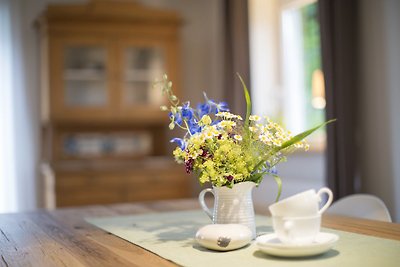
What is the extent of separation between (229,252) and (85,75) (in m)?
3.01

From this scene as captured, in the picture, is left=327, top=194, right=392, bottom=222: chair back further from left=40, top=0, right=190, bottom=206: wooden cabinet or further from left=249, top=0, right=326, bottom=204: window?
left=40, top=0, right=190, bottom=206: wooden cabinet

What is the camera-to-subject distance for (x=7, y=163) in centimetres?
396

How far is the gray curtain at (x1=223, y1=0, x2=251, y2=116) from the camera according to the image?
147 inches

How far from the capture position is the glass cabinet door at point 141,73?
4027mm

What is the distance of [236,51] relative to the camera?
3.79m

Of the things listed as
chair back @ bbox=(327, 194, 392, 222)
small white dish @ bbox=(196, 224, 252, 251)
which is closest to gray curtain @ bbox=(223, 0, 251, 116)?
chair back @ bbox=(327, 194, 392, 222)

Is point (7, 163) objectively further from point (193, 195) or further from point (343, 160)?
point (343, 160)

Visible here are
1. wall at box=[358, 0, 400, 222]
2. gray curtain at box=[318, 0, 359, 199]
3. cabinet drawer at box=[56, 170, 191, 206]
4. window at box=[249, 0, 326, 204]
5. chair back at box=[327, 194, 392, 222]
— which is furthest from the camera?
window at box=[249, 0, 326, 204]

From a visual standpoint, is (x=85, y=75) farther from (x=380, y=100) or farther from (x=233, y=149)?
(x=233, y=149)

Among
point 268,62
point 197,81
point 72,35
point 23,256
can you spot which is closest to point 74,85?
point 72,35

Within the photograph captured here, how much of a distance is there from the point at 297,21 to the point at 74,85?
174 centimetres

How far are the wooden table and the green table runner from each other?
5cm

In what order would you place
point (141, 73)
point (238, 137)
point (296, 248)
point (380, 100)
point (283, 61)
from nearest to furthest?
point (296, 248) < point (238, 137) < point (380, 100) < point (283, 61) < point (141, 73)

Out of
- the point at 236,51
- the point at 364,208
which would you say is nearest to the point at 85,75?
the point at 236,51
